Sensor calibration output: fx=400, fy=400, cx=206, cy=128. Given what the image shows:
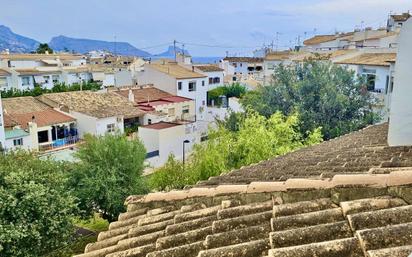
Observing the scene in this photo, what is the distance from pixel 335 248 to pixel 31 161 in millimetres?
19149

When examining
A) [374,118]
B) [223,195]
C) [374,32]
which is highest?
[374,32]

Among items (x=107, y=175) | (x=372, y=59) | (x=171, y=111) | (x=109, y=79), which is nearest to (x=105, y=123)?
(x=171, y=111)

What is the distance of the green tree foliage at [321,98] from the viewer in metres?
22.8

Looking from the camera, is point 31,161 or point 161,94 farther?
point 161,94

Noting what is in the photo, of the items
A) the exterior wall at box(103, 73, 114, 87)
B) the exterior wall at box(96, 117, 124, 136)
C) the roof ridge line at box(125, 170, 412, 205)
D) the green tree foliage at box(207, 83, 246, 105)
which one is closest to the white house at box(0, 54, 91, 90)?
the exterior wall at box(103, 73, 114, 87)

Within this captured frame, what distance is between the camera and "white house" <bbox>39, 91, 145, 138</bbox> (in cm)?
3697

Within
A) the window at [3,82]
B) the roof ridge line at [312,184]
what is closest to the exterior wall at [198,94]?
the window at [3,82]

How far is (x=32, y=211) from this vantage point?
16094 mm

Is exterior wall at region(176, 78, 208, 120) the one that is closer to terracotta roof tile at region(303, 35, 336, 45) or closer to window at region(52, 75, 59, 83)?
terracotta roof tile at region(303, 35, 336, 45)

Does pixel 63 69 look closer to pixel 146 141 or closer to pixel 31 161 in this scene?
pixel 146 141

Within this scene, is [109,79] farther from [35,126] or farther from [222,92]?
[35,126]

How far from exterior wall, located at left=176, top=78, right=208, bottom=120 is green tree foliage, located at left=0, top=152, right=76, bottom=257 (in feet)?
105

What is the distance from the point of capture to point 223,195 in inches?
201

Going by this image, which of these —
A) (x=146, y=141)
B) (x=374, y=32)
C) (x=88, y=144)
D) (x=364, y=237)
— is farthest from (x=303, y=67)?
(x=374, y=32)
